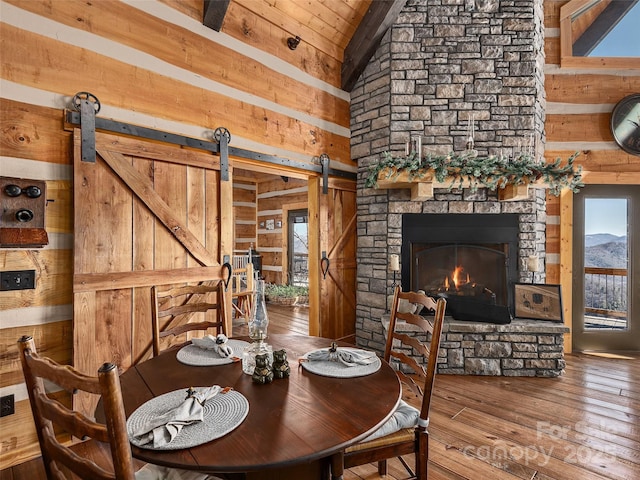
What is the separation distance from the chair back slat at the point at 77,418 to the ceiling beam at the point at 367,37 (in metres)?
3.85

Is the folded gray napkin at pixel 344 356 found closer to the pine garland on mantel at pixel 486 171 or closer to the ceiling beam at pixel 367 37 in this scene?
the pine garland on mantel at pixel 486 171

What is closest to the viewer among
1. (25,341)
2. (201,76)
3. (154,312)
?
(25,341)

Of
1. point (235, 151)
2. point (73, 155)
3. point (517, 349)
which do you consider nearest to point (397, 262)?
point (517, 349)

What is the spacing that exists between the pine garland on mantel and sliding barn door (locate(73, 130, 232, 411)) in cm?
176

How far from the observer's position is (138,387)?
1244 mm

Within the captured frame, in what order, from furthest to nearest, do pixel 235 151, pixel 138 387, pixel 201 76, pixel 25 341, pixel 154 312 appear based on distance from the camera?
pixel 235 151 < pixel 201 76 < pixel 154 312 < pixel 138 387 < pixel 25 341

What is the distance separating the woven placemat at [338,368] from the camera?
1.34 meters

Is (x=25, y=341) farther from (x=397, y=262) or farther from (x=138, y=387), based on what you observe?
(x=397, y=262)

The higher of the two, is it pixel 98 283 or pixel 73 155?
pixel 73 155

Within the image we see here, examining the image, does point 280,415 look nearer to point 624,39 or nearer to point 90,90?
point 90,90

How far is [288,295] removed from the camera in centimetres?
653

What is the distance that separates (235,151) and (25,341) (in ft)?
7.66

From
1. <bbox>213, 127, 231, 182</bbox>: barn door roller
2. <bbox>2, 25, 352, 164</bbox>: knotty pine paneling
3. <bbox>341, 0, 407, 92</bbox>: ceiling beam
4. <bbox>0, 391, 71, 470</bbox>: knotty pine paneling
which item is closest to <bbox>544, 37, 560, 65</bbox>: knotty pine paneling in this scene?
<bbox>341, 0, 407, 92</bbox>: ceiling beam

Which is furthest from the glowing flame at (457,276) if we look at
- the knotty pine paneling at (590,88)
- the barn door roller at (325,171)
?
the knotty pine paneling at (590,88)
